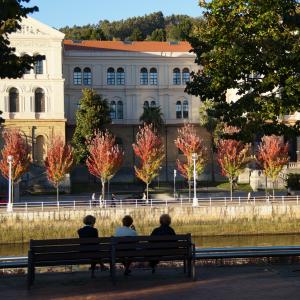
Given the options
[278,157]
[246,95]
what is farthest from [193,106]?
[246,95]

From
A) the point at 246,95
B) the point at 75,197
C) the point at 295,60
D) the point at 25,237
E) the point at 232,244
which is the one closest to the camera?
the point at 295,60

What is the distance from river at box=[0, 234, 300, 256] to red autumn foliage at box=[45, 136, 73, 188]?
16223 mm

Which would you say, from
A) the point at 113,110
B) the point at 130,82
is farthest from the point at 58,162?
the point at 130,82

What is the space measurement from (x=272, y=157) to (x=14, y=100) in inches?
1123

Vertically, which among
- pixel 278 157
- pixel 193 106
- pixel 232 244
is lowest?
pixel 232 244

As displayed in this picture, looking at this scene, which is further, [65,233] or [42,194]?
[42,194]

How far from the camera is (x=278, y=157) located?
195 feet

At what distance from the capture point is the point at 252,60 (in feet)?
54.4

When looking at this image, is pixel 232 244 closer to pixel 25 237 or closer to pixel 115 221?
pixel 115 221

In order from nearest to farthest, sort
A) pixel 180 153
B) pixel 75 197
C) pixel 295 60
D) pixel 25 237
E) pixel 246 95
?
1. pixel 295 60
2. pixel 246 95
3. pixel 25 237
4. pixel 75 197
5. pixel 180 153

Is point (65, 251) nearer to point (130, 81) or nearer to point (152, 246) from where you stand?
point (152, 246)

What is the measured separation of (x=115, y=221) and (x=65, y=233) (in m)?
3.32

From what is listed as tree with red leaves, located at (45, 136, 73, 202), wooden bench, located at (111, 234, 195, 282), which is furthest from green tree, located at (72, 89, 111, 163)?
wooden bench, located at (111, 234, 195, 282)

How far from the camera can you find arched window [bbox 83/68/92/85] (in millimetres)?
76625
